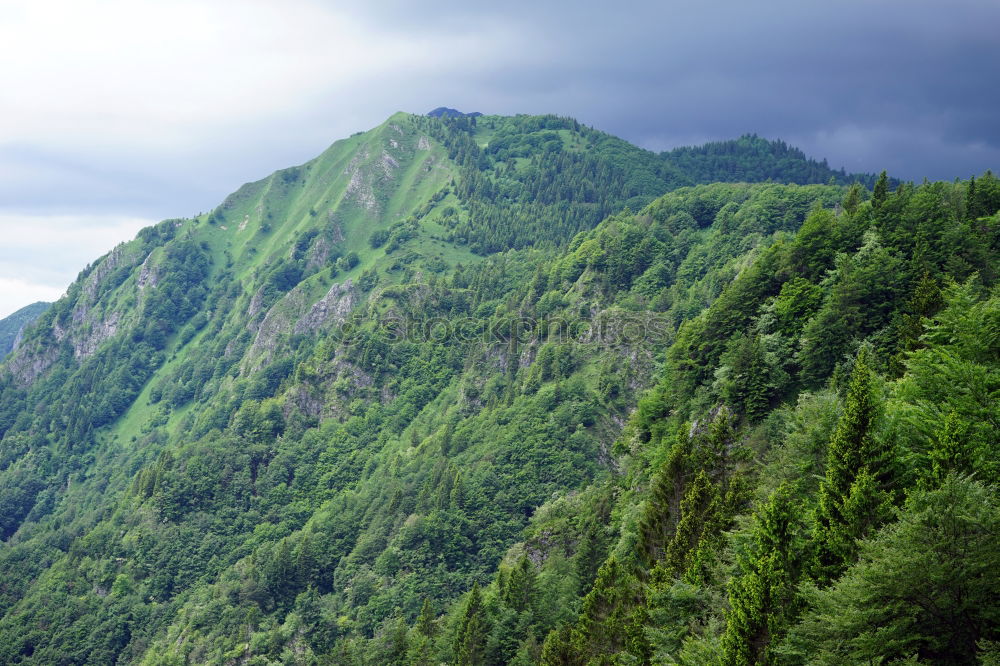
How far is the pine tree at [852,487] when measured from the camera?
31430 mm

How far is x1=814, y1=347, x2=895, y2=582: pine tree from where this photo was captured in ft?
103

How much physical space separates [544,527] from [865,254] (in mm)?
59030

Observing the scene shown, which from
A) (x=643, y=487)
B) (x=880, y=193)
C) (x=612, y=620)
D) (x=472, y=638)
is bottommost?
(x=472, y=638)

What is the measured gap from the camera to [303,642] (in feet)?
404

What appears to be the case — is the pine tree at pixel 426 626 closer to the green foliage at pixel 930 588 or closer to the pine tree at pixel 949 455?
the green foliage at pixel 930 588

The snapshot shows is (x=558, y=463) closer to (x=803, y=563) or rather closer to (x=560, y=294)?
(x=560, y=294)

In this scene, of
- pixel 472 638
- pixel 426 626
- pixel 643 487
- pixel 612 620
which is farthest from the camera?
pixel 426 626

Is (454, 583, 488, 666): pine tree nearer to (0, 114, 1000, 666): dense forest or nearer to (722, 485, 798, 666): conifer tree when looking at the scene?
(0, 114, 1000, 666): dense forest

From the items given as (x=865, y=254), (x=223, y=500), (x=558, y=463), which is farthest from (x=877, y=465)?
(x=223, y=500)

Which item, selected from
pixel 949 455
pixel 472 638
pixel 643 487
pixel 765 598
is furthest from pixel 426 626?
pixel 949 455

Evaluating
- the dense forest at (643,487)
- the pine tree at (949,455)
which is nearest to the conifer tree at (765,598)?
the dense forest at (643,487)

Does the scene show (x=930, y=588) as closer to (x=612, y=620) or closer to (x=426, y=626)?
(x=612, y=620)

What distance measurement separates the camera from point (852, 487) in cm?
3166

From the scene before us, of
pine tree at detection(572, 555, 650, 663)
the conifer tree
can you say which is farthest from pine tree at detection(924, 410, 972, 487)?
pine tree at detection(572, 555, 650, 663)
